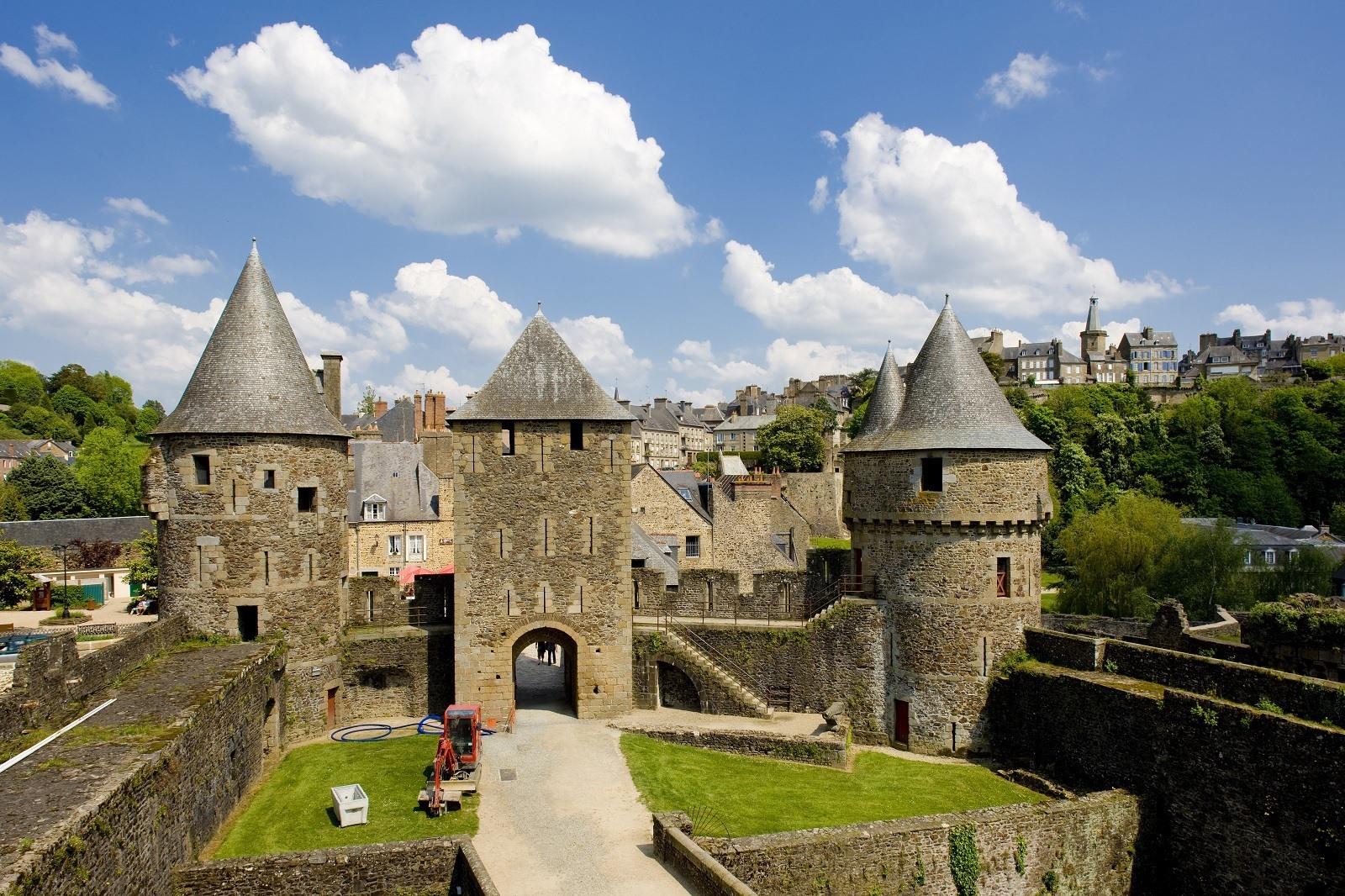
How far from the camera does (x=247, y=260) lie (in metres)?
21.2

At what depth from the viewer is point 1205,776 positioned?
1541 cm

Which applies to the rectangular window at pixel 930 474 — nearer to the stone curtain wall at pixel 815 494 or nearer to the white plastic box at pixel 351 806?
the white plastic box at pixel 351 806

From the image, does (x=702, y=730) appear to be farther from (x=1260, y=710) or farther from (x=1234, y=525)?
(x=1234, y=525)

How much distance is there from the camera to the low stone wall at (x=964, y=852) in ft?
44.2

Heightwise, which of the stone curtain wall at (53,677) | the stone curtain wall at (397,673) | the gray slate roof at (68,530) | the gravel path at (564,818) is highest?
the gray slate roof at (68,530)

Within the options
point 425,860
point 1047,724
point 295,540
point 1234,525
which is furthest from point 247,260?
point 1234,525

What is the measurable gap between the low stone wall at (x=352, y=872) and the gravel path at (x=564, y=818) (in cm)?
58

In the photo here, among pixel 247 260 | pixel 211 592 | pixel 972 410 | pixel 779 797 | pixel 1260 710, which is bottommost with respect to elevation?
pixel 779 797

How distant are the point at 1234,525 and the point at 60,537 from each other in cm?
6957

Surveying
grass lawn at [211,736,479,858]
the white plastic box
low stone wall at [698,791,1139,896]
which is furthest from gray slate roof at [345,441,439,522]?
low stone wall at [698,791,1139,896]

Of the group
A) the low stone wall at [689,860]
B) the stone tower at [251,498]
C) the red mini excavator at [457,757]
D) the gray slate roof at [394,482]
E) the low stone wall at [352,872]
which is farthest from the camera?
the gray slate roof at [394,482]

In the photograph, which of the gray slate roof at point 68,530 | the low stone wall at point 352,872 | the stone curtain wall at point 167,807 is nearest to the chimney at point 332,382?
the stone curtain wall at point 167,807

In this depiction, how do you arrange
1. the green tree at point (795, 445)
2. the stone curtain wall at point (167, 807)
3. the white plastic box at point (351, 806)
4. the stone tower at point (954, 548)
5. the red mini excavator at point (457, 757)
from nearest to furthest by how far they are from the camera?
the stone curtain wall at point (167, 807) < the white plastic box at point (351, 806) < the red mini excavator at point (457, 757) < the stone tower at point (954, 548) < the green tree at point (795, 445)

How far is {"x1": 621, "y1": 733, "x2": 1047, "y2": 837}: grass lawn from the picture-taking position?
53.0 ft
